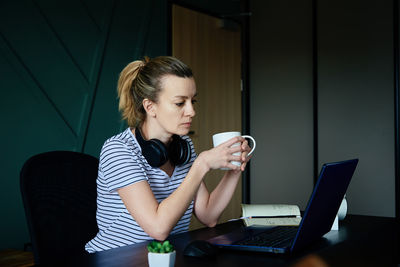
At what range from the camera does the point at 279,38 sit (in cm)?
518

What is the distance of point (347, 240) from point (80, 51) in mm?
2447

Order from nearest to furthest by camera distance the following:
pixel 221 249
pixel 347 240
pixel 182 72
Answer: pixel 221 249 < pixel 347 240 < pixel 182 72

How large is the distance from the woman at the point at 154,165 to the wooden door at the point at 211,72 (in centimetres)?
257

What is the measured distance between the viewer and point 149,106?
1.75 m

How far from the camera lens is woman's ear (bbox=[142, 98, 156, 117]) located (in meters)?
1.74

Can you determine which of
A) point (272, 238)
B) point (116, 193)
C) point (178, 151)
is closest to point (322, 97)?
point (178, 151)

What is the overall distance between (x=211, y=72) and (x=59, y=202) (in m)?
3.44

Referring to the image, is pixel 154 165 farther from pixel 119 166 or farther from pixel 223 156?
pixel 223 156

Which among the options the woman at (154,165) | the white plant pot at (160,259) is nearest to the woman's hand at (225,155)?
the woman at (154,165)

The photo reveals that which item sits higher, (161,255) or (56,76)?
(56,76)

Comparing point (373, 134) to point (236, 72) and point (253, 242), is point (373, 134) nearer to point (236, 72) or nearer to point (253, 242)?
point (236, 72)

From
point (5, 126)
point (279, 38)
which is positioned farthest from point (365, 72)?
point (5, 126)

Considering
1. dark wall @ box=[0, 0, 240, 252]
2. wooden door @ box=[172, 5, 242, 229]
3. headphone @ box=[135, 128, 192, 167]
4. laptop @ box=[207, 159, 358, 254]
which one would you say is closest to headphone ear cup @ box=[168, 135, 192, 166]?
headphone @ box=[135, 128, 192, 167]

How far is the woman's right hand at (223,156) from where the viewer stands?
142cm
